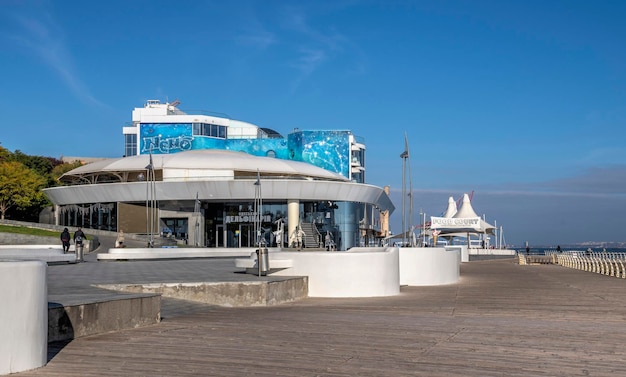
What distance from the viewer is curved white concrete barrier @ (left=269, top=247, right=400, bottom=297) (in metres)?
18.2

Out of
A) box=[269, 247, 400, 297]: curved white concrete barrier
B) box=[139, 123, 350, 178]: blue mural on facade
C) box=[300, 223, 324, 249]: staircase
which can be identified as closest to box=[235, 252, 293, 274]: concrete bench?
box=[269, 247, 400, 297]: curved white concrete barrier

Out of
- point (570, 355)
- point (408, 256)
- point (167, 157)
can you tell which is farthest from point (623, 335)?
point (167, 157)

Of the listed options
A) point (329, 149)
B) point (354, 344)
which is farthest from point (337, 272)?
point (329, 149)

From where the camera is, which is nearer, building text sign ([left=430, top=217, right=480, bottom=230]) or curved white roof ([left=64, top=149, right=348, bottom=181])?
curved white roof ([left=64, top=149, right=348, bottom=181])

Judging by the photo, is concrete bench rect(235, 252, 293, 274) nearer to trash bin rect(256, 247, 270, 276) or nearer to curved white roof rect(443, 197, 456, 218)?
trash bin rect(256, 247, 270, 276)

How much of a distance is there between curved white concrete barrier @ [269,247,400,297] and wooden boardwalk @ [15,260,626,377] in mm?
2741

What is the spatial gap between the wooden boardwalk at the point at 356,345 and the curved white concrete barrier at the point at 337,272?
8.99 feet

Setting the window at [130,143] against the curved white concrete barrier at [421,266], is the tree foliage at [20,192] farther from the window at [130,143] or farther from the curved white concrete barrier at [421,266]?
the curved white concrete barrier at [421,266]

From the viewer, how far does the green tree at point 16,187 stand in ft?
245

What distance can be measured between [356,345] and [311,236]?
206 ft

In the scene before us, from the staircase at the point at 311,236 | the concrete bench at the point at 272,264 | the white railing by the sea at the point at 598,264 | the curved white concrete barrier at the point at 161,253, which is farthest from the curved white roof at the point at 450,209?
the concrete bench at the point at 272,264

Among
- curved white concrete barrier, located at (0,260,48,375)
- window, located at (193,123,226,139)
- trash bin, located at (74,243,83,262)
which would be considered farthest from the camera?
window, located at (193,123,226,139)

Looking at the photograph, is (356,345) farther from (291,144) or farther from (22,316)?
(291,144)

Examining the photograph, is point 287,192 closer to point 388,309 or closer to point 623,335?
point 388,309
